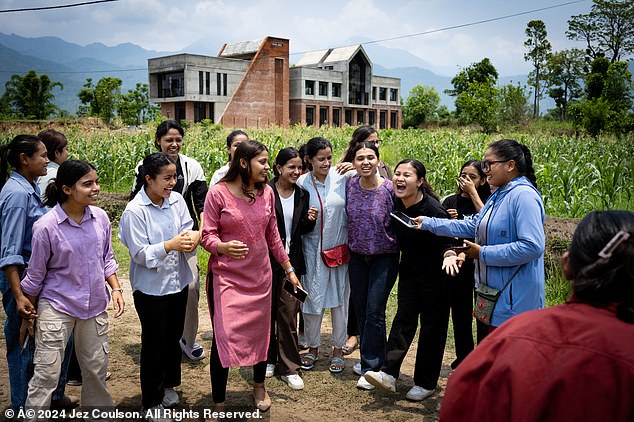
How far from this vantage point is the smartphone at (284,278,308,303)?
4215 millimetres

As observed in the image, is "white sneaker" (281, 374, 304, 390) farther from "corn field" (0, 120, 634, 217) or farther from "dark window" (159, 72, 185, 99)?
"dark window" (159, 72, 185, 99)

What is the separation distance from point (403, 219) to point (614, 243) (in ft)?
8.51

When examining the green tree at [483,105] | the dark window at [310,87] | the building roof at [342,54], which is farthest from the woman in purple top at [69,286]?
the building roof at [342,54]

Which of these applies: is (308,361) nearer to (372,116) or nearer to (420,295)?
(420,295)

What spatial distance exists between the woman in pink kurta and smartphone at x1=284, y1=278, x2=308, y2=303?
0.32 m

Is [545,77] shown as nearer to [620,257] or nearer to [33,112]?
[33,112]

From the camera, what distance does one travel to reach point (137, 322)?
6.06 metres

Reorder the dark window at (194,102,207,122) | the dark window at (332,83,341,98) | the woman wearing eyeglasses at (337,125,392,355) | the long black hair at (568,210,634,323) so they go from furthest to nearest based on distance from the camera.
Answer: the dark window at (332,83,341,98)
the dark window at (194,102,207,122)
the woman wearing eyeglasses at (337,125,392,355)
the long black hair at (568,210,634,323)

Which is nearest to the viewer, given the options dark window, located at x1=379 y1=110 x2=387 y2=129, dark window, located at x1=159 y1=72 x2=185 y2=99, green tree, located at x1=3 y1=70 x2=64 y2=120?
dark window, located at x1=159 y1=72 x2=185 y2=99

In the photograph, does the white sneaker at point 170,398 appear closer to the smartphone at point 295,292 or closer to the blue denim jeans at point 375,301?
the smartphone at point 295,292

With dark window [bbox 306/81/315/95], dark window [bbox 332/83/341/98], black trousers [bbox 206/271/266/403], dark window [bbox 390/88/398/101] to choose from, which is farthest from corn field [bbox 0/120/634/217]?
dark window [bbox 390/88/398/101]

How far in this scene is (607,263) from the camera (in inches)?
61.2

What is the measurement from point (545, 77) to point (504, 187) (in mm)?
58557

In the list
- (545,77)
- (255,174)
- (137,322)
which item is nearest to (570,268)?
(255,174)
